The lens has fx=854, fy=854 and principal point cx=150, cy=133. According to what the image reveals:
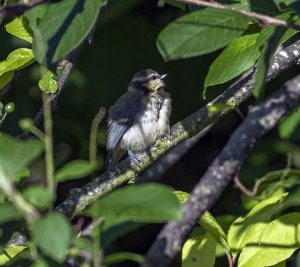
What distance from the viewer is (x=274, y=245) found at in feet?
9.47

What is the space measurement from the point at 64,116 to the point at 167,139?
6.83 ft

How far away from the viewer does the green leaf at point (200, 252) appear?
297cm

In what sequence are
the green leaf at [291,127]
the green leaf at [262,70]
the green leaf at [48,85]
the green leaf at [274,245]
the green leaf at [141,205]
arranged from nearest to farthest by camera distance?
the green leaf at [141,205] < the green leaf at [262,70] < the green leaf at [274,245] < the green leaf at [48,85] < the green leaf at [291,127]

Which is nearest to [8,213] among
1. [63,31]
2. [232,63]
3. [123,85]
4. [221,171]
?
[221,171]

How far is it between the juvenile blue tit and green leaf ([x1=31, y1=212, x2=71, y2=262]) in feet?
10.9

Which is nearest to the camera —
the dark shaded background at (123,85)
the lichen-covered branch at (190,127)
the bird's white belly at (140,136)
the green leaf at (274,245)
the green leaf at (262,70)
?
the green leaf at (262,70)

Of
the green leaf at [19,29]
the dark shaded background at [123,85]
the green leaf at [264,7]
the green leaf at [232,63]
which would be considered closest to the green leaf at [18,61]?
the green leaf at [19,29]

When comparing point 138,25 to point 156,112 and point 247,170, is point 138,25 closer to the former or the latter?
point 156,112

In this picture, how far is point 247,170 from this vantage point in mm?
4508

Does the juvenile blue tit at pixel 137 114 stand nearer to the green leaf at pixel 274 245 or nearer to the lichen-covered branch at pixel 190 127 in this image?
the lichen-covered branch at pixel 190 127

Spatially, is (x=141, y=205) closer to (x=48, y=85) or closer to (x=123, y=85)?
(x=48, y=85)

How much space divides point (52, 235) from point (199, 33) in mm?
900

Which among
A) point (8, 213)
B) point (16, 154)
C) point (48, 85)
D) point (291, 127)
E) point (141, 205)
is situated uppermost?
point (16, 154)

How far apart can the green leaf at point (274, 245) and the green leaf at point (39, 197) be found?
1.28 metres
